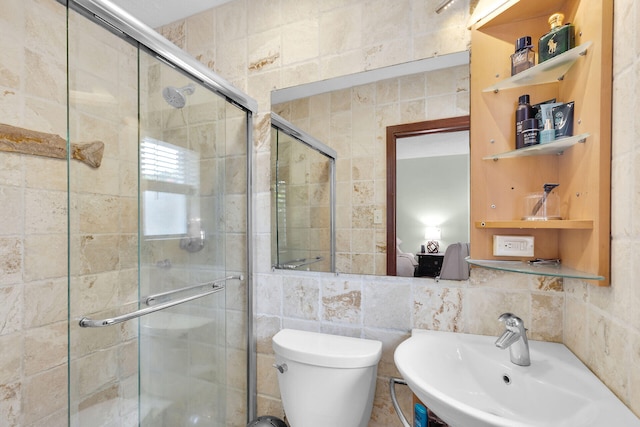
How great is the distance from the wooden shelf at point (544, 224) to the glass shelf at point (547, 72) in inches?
17.3

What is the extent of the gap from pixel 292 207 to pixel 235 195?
0.27m

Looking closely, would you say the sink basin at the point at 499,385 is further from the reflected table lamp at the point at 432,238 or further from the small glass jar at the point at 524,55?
the small glass jar at the point at 524,55

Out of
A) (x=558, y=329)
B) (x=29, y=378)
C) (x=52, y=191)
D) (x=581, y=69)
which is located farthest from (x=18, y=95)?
(x=558, y=329)

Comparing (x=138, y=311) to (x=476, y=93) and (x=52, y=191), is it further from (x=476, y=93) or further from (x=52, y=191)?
(x=476, y=93)

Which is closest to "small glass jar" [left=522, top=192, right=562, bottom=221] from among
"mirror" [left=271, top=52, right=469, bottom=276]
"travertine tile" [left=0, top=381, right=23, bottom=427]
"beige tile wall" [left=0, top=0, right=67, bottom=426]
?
"mirror" [left=271, top=52, right=469, bottom=276]

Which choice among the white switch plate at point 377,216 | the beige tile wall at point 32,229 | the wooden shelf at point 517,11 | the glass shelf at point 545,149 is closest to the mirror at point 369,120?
the white switch plate at point 377,216

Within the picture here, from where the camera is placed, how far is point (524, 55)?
3.20ft

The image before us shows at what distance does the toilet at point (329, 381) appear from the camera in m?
1.07

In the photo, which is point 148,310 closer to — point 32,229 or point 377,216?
point 32,229

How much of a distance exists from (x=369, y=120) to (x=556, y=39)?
2.04 ft

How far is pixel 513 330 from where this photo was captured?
0.90 meters

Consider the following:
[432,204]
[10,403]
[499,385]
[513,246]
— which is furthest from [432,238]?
[10,403]

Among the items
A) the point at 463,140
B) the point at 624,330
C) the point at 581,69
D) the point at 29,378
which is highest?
the point at 581,69

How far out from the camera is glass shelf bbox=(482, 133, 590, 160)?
84 cm
